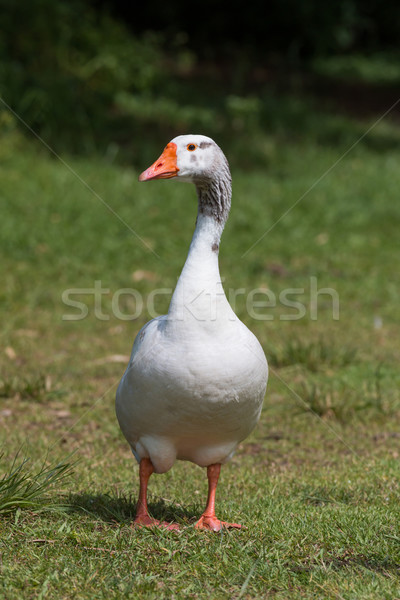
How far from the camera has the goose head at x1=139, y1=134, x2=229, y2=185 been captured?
4051 millimetres

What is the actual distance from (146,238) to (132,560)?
22.5 feet

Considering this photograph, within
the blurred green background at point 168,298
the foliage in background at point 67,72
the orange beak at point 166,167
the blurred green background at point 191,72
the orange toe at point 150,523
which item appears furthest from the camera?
the blurred green background at point 191,72

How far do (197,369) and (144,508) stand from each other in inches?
33.8

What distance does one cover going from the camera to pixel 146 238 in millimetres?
10062

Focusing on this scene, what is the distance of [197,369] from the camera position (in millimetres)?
Answer: 3719

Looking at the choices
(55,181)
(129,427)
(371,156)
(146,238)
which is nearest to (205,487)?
(129,427)

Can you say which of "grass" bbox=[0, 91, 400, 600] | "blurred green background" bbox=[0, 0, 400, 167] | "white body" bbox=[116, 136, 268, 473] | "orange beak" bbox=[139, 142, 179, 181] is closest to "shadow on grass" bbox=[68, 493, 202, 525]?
"grass" bbox=[0, 91, 400, 600]

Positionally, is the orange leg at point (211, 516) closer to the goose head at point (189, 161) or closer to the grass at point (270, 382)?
the grass at point (270, 382)

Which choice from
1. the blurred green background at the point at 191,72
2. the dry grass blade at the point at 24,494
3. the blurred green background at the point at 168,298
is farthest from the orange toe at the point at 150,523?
the blurred green background at the point at 191,72

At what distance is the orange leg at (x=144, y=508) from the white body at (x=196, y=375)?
98 millimetres

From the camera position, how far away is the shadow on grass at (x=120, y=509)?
4070mm

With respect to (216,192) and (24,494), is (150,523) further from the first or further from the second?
(216,192)

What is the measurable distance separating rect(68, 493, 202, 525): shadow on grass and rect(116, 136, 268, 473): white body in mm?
324

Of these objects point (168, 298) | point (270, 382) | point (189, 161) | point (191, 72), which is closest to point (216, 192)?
point (189, 161)
